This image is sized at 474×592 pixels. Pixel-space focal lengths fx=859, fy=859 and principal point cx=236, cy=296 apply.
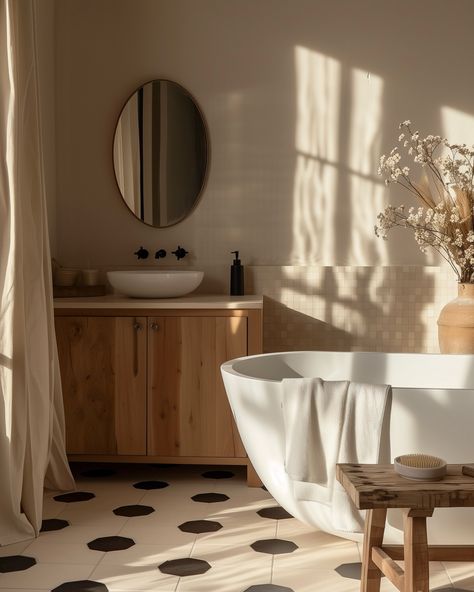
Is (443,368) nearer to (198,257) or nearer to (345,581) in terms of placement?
(345,581)

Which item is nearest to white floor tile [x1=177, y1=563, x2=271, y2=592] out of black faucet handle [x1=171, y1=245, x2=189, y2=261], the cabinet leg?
the cabinet leg

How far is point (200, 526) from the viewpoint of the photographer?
351 centimetres

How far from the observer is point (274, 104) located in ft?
15.4

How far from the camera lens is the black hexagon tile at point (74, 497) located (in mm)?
3873

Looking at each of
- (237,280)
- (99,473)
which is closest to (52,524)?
(99,473)

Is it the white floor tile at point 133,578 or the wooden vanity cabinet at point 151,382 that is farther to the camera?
the wooden vanity cabinet at point 151,382

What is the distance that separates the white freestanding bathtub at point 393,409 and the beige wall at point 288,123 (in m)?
0.83

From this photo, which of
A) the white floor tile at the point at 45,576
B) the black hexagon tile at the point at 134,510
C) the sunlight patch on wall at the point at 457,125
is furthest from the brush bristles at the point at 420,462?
the sunlight patch on wall at the point at 457,125

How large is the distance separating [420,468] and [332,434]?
586 mm

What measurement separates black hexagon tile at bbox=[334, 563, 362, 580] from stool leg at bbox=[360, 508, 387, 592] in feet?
0.91

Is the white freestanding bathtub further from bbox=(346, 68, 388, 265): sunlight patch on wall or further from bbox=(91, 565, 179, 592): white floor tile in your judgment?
bbox=(346, 68, 388, 265): sunlight patch on wall

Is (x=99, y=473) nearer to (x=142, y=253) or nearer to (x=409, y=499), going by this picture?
(x=142, y=253)

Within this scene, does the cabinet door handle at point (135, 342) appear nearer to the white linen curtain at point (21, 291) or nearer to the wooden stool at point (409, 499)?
the white linen curtain at point (21, 291)

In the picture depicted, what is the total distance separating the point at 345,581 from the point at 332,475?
37cm
